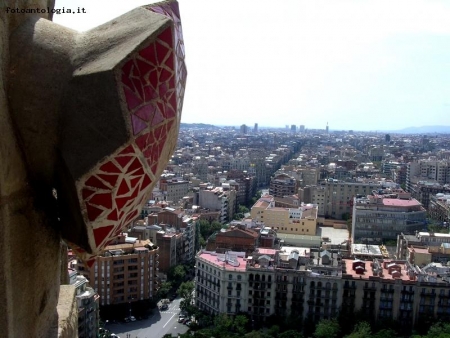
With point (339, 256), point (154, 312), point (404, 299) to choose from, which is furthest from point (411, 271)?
point (154, 312)

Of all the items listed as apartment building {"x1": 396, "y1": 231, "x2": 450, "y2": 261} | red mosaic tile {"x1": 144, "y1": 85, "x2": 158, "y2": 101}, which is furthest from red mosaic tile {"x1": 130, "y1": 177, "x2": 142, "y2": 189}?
apartment building {"x1": 396, "y1": 231, "x2": 450, "y2": 261}

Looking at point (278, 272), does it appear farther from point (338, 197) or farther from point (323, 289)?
point (338, 197)

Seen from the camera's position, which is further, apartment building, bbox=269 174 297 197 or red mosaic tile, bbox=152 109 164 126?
apartment building, bbox=269 174 297 197

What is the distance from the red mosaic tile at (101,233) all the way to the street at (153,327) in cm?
2534

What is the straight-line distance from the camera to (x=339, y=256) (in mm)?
29625

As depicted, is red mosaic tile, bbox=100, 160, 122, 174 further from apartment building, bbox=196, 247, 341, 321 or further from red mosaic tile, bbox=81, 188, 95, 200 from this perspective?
apartment building, bbox=196, 247, 341, 321

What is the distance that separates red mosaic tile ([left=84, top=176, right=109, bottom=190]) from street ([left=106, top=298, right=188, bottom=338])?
2564 cm

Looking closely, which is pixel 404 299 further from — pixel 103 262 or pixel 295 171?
pixel 295 171

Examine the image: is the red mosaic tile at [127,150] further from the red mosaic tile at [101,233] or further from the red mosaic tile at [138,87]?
the red mosaic tile at [101,233]

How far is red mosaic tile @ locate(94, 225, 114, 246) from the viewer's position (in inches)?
94.7

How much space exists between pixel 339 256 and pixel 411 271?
4003mm

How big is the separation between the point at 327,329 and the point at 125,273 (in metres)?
11.3

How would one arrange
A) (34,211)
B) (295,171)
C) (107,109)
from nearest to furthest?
1. (107,109)
2. (34,211)
3. (295,171)

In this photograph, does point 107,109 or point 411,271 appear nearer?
point 107,109
